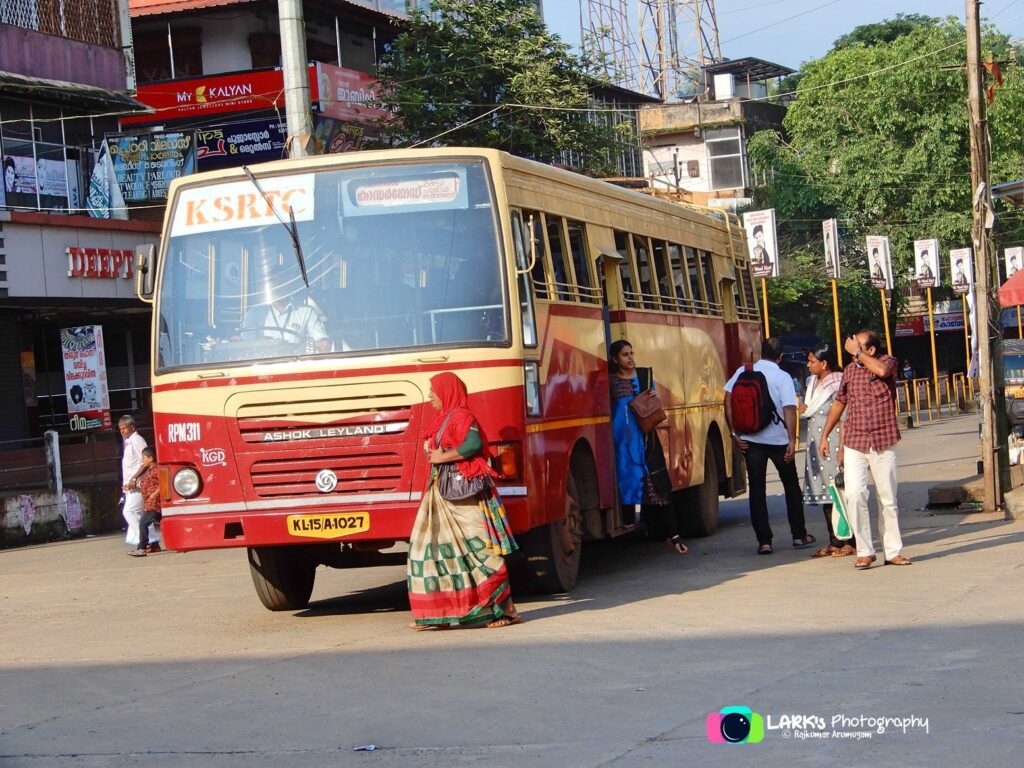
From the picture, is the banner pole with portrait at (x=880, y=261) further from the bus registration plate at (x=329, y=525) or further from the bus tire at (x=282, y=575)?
the bus registration plate at (x=329, y=525)

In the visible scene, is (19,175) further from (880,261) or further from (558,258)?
(880,261)

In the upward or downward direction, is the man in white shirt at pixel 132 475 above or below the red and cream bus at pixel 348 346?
below

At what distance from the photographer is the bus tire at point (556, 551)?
35.5 ft

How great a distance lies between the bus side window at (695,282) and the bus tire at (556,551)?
16.0ft

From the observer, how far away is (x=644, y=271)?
14.1 meters

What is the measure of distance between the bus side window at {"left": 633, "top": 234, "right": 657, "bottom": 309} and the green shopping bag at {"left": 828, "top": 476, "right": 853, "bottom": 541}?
2476 mm

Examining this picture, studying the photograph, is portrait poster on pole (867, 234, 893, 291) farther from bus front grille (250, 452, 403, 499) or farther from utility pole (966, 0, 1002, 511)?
bus front grille (250, 452, 403, 499)

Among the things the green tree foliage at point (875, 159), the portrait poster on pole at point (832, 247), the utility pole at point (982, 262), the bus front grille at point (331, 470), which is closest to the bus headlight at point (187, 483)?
the bus front grille at point (331, 470)

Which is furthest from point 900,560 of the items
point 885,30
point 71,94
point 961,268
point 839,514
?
point 885,30

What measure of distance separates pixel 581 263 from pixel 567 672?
4.96 m

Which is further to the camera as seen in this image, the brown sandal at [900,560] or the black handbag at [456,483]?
the brown sandal at [900,560]

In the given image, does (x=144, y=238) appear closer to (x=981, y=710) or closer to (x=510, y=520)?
(x=510, y=520)

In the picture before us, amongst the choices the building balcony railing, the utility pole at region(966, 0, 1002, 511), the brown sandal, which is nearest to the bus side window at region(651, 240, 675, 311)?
the utility pole at region(966, 0, 1002, 511)

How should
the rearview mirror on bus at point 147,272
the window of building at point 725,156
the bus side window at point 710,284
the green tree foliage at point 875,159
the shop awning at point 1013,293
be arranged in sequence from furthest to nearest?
1. the window of building at point 725,156
2. the green tree foliage at point 875,159
3. the shop awning at point 1013,293
4. the bus side window at point 710,284
5. the rearview mirror on bus at point 147,272
